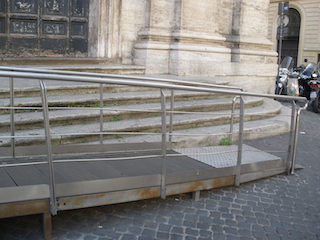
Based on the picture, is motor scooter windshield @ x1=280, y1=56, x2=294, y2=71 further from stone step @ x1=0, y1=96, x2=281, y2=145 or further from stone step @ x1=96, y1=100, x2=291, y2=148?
stone step @ x1=0, y1=96, x2=281, y2=145

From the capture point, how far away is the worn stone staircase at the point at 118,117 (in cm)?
543

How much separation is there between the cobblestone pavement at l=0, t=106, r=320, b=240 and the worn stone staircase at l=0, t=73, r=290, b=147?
943mm

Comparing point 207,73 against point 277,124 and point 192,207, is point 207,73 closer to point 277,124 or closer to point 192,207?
point 277,124

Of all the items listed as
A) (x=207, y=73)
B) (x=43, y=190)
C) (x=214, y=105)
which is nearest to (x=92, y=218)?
(x=43, y=190)

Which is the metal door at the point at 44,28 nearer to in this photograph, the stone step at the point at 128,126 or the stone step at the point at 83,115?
the stone step at the point at 83,115

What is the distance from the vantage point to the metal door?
819cm

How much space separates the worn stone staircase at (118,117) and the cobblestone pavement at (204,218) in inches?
37.1

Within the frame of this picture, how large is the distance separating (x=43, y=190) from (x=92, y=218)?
0.71 meters

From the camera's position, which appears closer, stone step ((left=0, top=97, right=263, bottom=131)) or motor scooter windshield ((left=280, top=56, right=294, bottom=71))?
stone step ((left=0, top=97, right=263, bottom=131))

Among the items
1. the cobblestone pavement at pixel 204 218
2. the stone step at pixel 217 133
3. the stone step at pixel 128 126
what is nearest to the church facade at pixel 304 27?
the stone step at pixel 217 133

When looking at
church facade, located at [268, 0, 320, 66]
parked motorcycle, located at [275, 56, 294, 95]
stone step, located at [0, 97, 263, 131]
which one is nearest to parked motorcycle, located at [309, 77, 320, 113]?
parked motorcycle, located at [275, 56, 294, 95]

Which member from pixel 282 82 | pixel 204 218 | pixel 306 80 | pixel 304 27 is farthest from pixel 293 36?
pixel 204 218

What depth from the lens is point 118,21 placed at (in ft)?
29.7

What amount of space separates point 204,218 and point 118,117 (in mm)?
2663
